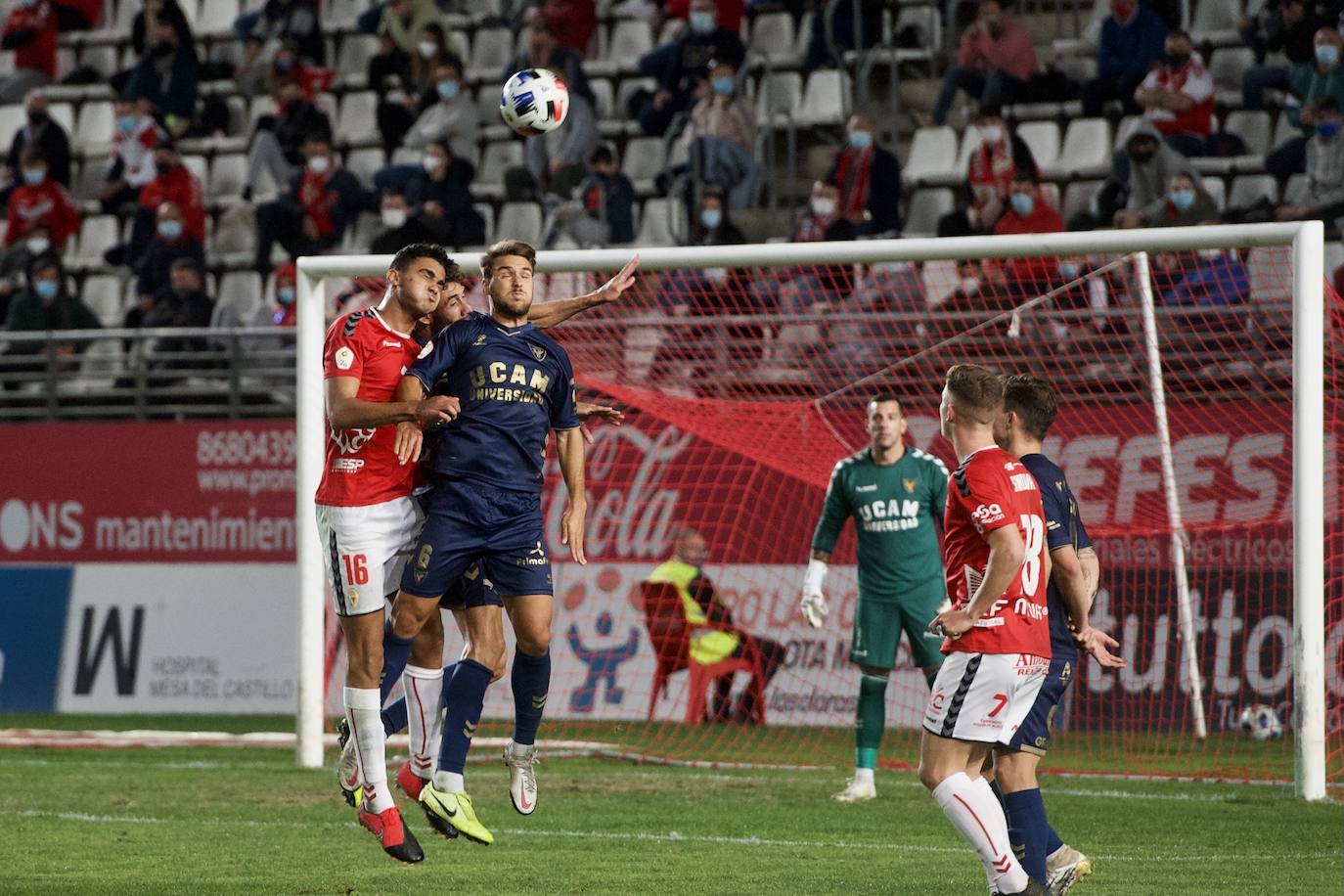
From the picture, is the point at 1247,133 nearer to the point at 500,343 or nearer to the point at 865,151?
the point at 865,151

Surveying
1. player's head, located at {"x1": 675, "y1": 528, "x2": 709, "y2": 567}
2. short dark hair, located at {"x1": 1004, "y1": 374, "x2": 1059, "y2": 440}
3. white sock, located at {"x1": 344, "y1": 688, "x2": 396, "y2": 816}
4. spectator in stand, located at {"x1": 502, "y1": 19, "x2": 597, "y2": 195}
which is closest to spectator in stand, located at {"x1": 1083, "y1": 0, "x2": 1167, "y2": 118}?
spectator in stand, located at {"x1": 502, "y1": 19, "x2": 597, "y2": 195}

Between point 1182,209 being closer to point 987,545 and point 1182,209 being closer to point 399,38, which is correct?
point 399,38

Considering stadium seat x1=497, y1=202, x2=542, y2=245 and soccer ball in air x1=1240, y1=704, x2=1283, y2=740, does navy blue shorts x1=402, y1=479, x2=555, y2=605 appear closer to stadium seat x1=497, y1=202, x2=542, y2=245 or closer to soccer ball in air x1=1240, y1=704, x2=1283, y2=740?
soccer ball in air x1=1240, y1=704, x2=1283, y2=740

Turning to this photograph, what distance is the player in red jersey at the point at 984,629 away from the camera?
266 inches

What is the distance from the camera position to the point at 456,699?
8.23m

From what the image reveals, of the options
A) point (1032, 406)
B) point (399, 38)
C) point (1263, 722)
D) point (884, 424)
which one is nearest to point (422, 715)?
point (1032, 406)

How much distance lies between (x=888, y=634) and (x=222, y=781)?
4.10 m

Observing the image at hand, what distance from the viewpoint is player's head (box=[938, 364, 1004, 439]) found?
686 centimetres

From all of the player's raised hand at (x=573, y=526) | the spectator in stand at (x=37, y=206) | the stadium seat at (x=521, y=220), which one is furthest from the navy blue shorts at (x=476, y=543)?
the spectator in stand at (x=37, y=206)

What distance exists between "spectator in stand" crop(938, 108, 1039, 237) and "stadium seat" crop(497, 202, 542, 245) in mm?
4235

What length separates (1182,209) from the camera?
618 inches

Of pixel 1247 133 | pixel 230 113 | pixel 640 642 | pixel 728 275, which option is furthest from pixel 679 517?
pixel 230 113

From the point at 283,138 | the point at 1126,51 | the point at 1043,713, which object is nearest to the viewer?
the point at 1043,713

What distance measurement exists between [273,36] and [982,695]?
57.1 ft
